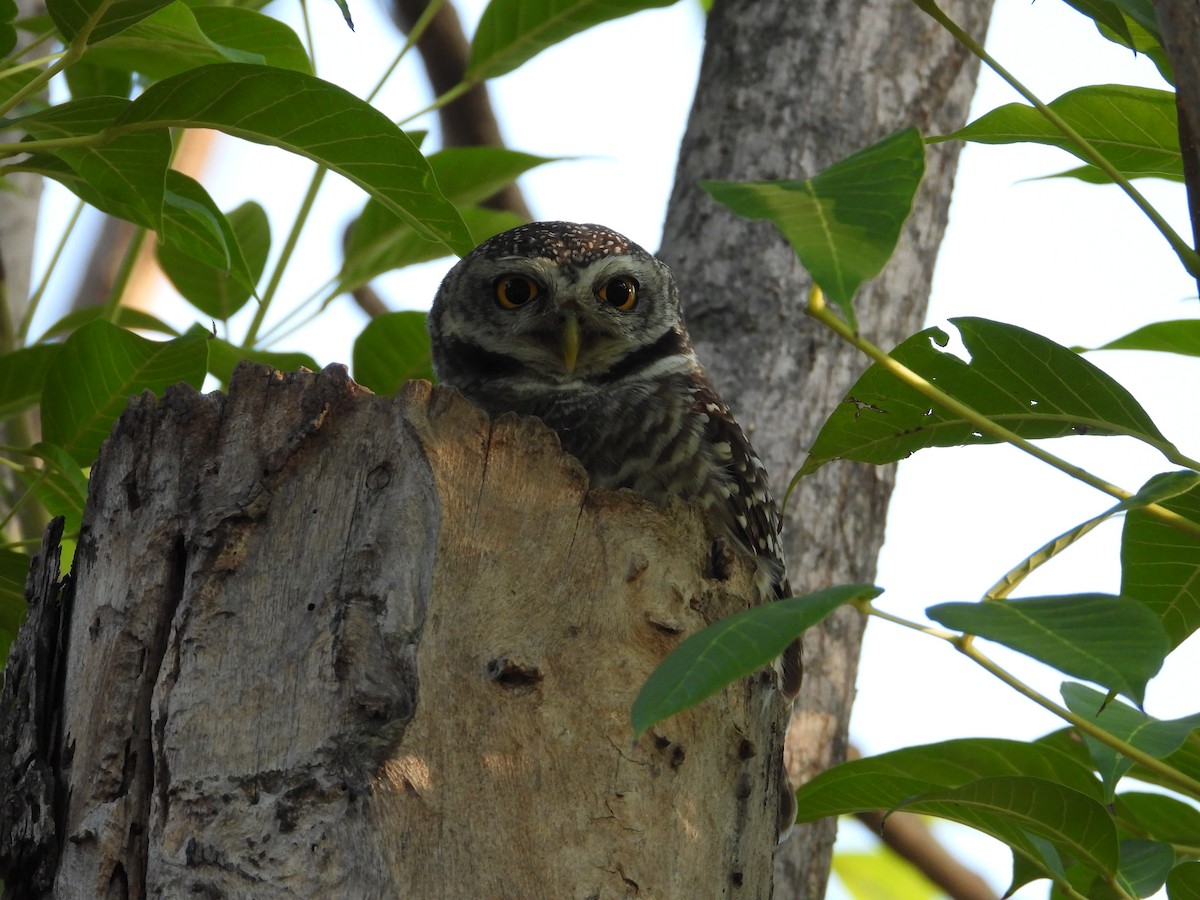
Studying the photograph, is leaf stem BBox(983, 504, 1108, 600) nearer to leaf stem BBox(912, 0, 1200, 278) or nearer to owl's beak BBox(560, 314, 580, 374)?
leaf stem BBox(912, 0, 1200, 278)

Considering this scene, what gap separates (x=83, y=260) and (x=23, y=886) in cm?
664

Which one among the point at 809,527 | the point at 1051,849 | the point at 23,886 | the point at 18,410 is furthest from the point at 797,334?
the point at 23,886

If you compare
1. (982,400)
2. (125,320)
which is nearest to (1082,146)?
(982,400)

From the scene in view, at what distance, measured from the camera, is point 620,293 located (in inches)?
154

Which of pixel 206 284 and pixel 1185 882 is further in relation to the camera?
pixel 206 284

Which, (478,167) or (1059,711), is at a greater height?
(478,167)

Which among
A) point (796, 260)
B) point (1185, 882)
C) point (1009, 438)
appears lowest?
point (1185, 882)

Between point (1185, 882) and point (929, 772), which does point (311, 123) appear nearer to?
point (929, 772)

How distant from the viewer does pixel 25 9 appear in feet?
15.8

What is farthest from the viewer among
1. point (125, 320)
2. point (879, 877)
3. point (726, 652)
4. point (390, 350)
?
point (879, 877)

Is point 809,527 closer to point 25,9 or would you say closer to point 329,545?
point 329,545

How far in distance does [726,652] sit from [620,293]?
101 inches

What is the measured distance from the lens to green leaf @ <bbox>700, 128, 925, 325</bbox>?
1.45 m

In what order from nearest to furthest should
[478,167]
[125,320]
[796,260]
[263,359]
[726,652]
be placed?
[726,652], [263,359], [478,167], [125,320], [796,260]
